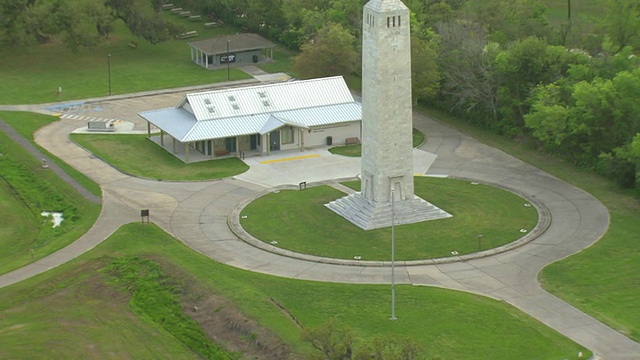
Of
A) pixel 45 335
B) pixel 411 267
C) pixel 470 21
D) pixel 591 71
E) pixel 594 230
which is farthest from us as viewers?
pixel 470 21

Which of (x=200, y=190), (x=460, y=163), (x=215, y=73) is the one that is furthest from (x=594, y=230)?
(x=215, y=73)

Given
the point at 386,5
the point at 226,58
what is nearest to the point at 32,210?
the point at 386,5

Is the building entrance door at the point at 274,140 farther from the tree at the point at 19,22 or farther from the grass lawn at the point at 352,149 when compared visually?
the tree at the point at 19,22

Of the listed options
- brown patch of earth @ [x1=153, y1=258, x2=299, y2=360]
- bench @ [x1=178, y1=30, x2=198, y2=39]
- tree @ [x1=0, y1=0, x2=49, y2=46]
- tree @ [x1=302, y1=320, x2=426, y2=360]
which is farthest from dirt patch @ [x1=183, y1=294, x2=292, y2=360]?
bench @ [x1=178, y1=30, x2=198, y2=39]

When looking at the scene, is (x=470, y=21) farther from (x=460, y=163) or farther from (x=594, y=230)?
(x=594, y=230)

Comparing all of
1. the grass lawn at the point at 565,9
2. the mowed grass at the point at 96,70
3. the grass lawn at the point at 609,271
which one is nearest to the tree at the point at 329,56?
the mowed grass at the point at 96,70

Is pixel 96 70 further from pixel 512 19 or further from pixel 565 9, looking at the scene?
pixel 565 9
